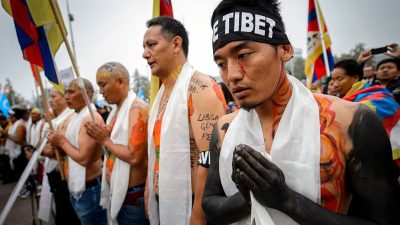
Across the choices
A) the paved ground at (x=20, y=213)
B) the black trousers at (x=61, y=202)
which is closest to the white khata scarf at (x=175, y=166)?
the black trousers at (x=61, y=202)

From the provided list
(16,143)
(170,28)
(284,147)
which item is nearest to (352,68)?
(170,28)

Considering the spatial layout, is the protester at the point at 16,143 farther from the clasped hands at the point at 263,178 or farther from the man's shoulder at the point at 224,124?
the clasped hands at the point at 263,178

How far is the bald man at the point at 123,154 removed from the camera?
2699mm

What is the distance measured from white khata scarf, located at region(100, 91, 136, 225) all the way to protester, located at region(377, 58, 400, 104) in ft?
13.6

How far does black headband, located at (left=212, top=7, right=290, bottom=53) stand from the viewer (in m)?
1.19

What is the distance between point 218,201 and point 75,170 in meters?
2.70

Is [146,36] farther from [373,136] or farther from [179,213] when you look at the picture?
[373,136]

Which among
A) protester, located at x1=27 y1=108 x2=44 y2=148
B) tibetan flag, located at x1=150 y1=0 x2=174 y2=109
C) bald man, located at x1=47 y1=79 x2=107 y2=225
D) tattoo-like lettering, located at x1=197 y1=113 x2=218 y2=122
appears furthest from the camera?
protester, located at x1=27 y1=108 x2=44 y2=148

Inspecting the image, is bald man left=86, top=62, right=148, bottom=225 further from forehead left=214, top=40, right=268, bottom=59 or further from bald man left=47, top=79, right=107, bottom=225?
forehead left=214, top=40, right=268, bottom=59

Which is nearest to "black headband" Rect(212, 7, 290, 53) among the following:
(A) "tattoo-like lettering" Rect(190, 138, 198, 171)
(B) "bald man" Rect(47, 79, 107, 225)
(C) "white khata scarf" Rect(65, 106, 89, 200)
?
(A) "tattoo-like lettering" Rect(190, 138, 198, 171)

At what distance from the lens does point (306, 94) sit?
1.29 m

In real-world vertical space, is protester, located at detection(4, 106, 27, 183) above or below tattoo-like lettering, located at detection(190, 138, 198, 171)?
below

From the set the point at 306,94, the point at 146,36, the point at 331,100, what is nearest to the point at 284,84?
the point at 306,94

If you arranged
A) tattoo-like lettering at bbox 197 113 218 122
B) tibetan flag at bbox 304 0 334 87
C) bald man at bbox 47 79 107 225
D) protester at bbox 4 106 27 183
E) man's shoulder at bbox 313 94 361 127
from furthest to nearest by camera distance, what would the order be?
1. protester at bbox 4 106 27 183
2. tibetan flag at bbox 304 0 334 87
3. bald man at bbox 47 79 107 225
4. tattoo-like lettering at bbox 197 113 218 122
5. man's shoulder at bbox 313 94 361 127
